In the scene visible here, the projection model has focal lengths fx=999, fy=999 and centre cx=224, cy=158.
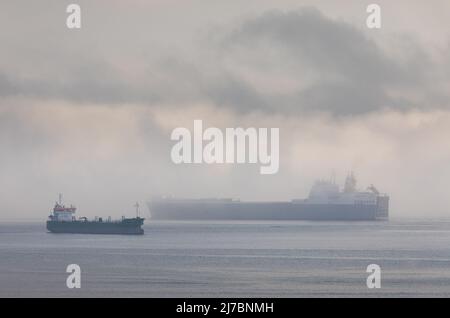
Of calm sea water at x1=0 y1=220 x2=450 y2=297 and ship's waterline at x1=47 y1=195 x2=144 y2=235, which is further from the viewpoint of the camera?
ship's waterline at x1=47 y1=195 x2=144 y2=235

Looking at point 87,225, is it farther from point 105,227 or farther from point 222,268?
point 222,268

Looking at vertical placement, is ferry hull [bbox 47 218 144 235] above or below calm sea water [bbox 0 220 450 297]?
above

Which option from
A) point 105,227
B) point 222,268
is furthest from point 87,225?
point 222,268

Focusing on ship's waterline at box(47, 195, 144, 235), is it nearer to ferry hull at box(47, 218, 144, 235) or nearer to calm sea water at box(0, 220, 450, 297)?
ferry hull at box(47, 218, 144, 235)

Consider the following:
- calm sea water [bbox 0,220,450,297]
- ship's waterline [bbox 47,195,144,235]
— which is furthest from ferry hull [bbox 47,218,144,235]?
calm sea water [bbox 0,220,450,297]

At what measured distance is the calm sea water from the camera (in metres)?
49.5

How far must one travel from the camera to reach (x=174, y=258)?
235 feet

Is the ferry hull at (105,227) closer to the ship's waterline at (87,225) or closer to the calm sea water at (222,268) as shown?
the ship's waterline at (87,225)

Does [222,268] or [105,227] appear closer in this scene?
[222,268]

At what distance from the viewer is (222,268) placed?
2443 inches

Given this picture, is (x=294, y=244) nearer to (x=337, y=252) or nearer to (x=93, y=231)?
(x=337, y=252)
